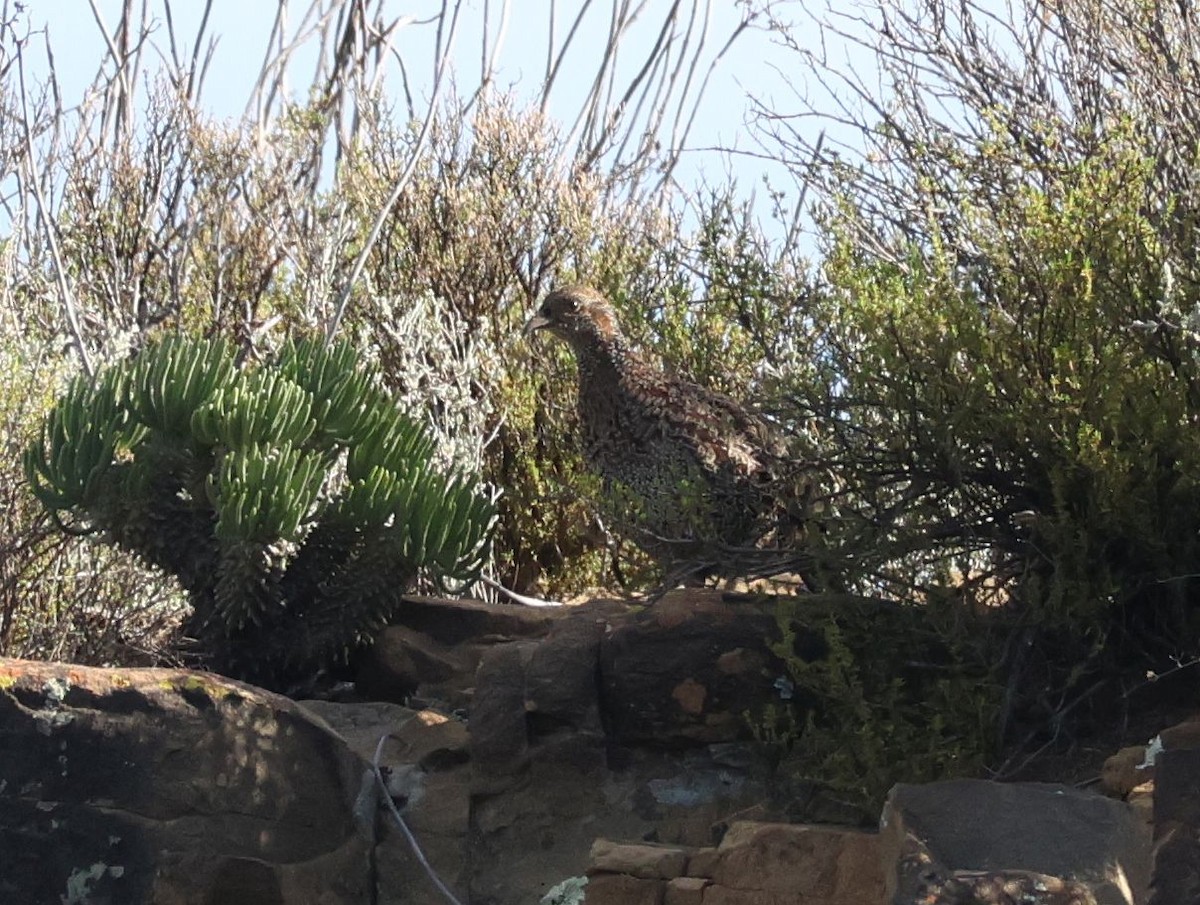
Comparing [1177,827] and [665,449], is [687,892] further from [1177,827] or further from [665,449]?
[665,449]

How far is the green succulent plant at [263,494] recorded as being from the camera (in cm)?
484

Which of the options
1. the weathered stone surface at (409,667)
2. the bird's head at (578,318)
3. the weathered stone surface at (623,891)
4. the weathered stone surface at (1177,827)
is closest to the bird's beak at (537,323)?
the bird's head at (578,318)

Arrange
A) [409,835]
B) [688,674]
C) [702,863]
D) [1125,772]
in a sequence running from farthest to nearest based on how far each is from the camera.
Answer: [688,674] → [409,835] → [702,863] → [1125,772]

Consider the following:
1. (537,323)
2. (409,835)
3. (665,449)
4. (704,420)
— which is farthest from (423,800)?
(537,323)

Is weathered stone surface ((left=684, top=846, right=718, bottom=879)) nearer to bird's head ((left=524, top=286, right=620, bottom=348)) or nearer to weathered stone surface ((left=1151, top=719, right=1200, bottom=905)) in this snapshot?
weathered stone surface ((left=1151, top=719, right=1200, bottom=905))

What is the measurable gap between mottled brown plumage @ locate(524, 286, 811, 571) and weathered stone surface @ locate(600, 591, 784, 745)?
176 mm

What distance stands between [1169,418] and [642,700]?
146 cm

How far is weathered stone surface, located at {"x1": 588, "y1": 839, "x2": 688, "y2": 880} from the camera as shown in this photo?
3.62 meters

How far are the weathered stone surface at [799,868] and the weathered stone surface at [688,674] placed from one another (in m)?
0.67

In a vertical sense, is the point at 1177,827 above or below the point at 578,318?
below

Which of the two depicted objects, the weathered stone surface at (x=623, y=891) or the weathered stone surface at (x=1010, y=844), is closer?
the weathered stone surface at (x=1010, y=844)

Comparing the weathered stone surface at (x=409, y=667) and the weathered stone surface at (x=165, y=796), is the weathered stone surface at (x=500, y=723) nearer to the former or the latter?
the weathered stone surface at (x=165, y=796)

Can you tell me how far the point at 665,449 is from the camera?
5.27m

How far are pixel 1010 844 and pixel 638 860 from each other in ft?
2.93
